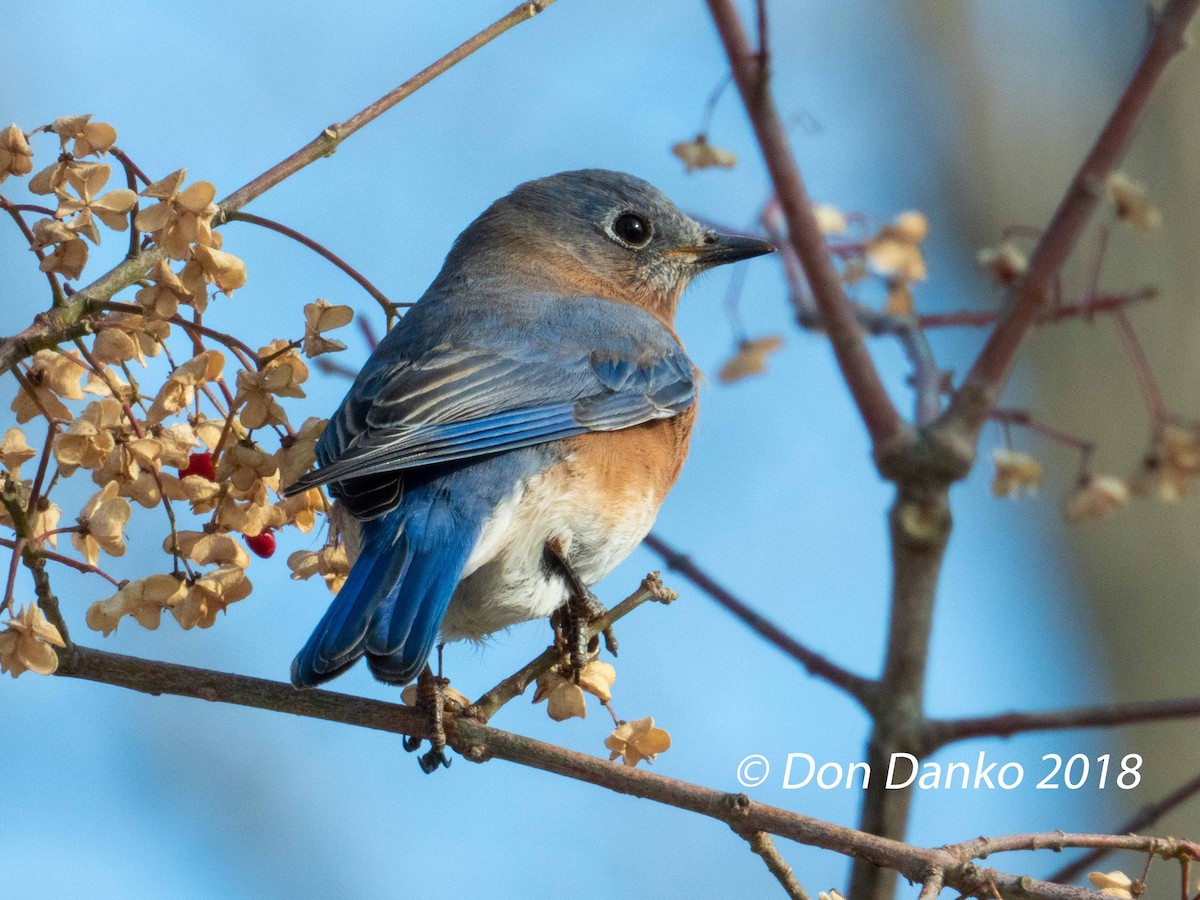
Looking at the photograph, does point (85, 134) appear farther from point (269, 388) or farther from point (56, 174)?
point (269, 388)

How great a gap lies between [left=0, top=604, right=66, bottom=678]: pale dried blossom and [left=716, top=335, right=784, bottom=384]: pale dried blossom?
7.06 feet

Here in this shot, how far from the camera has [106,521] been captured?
2.12 metres

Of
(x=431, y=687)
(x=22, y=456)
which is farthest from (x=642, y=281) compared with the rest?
(x=22, y=456)

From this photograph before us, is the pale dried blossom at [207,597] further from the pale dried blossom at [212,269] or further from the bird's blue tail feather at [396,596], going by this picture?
the pale dried blossom at [212,269]

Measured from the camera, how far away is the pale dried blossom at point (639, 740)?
229cm

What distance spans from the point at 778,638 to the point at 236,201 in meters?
1.34

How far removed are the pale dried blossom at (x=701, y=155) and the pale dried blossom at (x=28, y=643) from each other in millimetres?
2001

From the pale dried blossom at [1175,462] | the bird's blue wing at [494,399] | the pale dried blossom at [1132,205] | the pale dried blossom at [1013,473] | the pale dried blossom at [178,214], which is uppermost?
the pale dried blossom at [1132,205]

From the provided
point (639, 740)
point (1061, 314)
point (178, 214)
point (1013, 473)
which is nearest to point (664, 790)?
point (639, 740)

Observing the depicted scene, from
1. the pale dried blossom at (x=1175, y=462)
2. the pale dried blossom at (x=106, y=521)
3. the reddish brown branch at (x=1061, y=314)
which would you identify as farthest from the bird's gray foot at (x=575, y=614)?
the pale dried blossom at (x=1175, y=462)

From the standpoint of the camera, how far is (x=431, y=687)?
98.7 inches

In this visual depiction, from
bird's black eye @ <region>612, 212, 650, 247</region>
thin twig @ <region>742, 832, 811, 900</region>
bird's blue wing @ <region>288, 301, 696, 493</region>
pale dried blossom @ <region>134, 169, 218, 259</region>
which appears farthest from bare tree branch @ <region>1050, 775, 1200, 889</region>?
bird's black eye @ <region>612, 212, 650, 247</region>

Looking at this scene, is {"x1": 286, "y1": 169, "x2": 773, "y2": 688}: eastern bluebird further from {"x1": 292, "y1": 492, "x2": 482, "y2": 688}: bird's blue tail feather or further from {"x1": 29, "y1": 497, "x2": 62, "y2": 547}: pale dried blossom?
{"x1": 29, "y1": 497, "x2": 62, "y2": 547}: pale dried blossom

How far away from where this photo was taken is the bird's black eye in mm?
4258
